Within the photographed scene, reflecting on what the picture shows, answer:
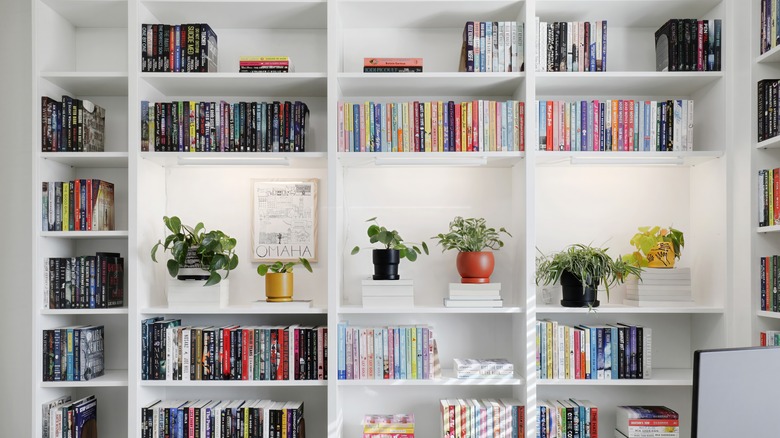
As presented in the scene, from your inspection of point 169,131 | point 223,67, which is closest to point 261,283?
point 169,131

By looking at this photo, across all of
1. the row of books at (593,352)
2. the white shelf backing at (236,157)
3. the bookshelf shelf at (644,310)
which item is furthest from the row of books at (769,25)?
the white shelf backing at (236,157)

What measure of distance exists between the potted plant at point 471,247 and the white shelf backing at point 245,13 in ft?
3.58

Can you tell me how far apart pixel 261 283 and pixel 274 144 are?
26.4 inches

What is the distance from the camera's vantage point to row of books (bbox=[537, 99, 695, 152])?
278cm

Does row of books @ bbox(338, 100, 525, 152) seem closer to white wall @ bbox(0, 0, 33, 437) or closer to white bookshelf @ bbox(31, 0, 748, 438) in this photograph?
white bookshelf @ bbox(31, 0, 748, 438)

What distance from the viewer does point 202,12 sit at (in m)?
2.88

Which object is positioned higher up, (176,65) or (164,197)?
(176,65)

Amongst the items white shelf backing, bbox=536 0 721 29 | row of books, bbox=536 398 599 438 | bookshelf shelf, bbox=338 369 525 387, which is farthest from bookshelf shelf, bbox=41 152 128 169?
row of books, bbox=536 398 599 438

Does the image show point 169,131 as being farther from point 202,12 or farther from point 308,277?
point 308,277

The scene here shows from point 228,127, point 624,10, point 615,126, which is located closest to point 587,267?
point 615,126

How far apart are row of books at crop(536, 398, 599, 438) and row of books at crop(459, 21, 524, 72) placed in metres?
1.42

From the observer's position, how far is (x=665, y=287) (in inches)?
112

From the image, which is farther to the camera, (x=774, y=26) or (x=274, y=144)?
(x=274, y=144)

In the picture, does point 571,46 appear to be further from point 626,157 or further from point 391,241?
point 391,241
